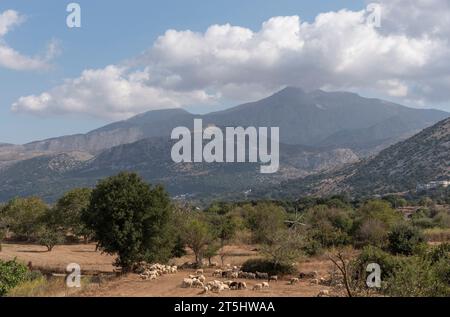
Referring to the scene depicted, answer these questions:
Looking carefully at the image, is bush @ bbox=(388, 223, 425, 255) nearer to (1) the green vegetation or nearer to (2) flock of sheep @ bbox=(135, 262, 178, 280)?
(1) the green vegetation

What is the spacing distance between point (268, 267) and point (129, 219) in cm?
1060

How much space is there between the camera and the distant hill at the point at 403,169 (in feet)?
511

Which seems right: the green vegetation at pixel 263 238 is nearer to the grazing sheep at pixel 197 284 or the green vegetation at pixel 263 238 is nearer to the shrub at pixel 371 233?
the shrub at pixel 371 233

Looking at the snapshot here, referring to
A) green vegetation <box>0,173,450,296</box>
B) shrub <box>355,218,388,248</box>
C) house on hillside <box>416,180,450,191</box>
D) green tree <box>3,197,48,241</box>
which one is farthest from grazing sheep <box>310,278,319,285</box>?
house on hillside <box>416,180,450,191</box>

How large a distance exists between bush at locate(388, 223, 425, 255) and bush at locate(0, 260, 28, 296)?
29.9m

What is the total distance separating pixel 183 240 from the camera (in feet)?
143

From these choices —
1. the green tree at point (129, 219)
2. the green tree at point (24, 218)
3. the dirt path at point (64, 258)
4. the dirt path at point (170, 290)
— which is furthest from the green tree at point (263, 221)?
the dirt path at point (170, 290)

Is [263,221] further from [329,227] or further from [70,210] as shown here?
[70,210]

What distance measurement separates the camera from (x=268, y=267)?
118ft

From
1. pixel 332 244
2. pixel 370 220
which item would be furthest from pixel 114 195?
pixel 370 220

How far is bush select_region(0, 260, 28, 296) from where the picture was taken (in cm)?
2222

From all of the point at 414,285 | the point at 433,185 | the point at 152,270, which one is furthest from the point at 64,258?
the point at 433,185

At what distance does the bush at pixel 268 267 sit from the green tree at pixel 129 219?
6860 millimetres
